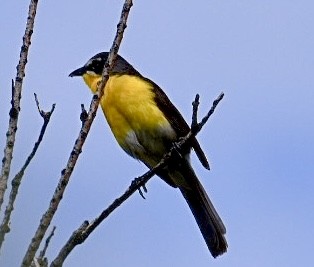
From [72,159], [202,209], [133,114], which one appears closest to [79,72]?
[133,114]

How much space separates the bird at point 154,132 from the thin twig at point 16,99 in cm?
339

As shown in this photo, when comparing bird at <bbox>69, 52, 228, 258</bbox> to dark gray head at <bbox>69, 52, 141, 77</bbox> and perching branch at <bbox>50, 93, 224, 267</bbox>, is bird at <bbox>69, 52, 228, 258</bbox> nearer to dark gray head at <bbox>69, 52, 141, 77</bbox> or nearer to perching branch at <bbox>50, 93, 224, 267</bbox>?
dark gray head at <bbox>69, 52, 141, 77</bbox>

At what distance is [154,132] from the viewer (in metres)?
7.06

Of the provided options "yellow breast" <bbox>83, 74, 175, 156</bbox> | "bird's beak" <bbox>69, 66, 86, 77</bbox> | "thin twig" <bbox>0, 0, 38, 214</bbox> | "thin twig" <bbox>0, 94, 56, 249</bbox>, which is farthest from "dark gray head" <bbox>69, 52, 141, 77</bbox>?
"thin twig" <bbox>0, 0, 38, 214</bbox>

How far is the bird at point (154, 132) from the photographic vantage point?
7.04 meters

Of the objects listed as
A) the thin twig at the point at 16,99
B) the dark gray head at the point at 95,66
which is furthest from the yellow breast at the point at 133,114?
the thin twig at the point at 16,99

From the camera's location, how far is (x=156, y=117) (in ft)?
23.3

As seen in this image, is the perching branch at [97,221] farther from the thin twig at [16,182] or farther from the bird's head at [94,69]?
the bird's head at [94,69]

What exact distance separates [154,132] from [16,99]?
3.69 metres

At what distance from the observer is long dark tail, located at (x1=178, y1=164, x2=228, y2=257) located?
269 inches

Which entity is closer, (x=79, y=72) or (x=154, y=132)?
(x=154, y=132)

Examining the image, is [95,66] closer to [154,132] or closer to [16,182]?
[154,132]

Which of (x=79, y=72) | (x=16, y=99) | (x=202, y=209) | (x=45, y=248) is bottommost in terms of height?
(x=45, y=248)

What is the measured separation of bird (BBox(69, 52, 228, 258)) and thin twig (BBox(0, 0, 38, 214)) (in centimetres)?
339
